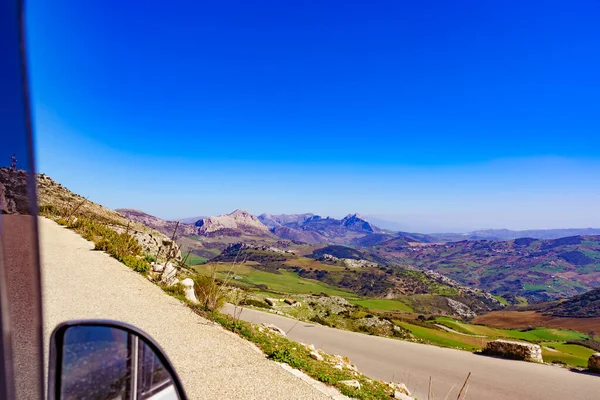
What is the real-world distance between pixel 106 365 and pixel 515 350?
76.1 ft

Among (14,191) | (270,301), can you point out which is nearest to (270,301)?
(270,301)

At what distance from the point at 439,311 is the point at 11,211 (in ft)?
504

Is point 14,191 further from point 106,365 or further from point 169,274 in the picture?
point 169,274

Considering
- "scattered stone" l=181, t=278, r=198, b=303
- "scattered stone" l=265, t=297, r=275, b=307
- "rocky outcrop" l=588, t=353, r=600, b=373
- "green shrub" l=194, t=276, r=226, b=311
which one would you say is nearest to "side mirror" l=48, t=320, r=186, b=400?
"green shrub" l=194, t=276, r=226, b=311

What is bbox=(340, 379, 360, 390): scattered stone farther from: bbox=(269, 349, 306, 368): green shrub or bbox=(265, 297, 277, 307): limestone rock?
bbox=(265, 297, 277, 307): limestone rock

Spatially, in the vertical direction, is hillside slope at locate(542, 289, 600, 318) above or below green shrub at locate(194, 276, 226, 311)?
below

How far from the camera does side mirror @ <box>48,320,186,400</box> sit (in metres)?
1.50

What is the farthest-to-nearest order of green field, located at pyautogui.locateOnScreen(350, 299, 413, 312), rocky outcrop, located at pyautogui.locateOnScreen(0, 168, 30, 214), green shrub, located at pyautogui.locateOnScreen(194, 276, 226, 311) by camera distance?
green field, located at pyautogui.locateOnScreen(350, 299, 413, 312), green shrub, located at pyautogui.locateOnScreen(194, 276, 226, 311), rocky outcrop, located at pyautogui.locateOnScreen(0, 168, 30, 214)

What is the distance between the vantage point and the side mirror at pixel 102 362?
4.93 ft

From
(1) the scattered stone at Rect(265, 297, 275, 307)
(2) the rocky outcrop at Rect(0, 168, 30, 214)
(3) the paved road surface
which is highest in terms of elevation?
(2) the rocky outcrop at Rect(0, 168, 30, 214)

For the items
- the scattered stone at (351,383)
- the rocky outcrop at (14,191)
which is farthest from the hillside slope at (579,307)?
the rocky outcrop at (14,191)

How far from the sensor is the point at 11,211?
1.11 metres

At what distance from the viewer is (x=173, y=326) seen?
8.45 m

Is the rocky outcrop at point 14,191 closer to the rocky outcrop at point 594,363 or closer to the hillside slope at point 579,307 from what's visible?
the rocky outcrop at point 594,363
